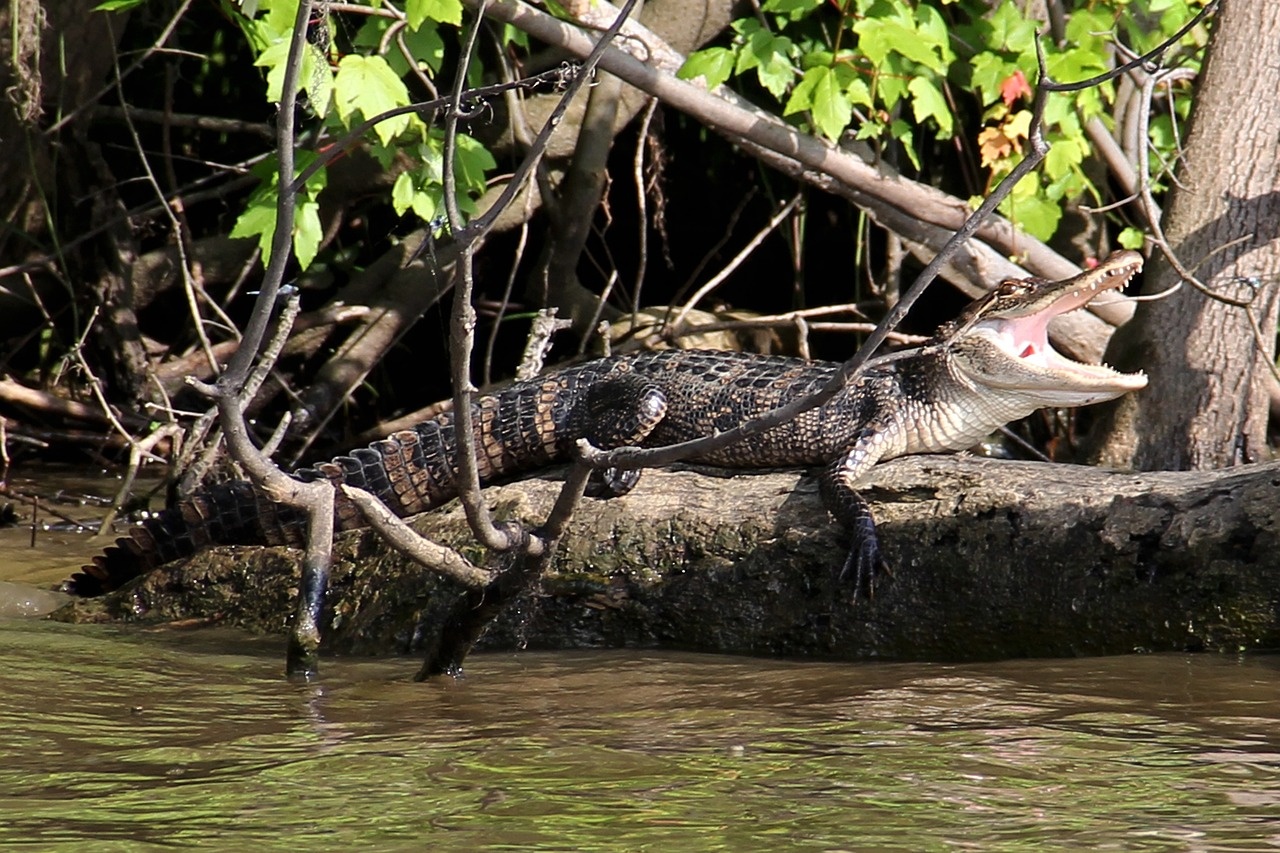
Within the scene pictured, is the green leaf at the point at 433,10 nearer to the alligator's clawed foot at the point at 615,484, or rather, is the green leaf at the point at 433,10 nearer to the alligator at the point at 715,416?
the alligator at the point at 715,416

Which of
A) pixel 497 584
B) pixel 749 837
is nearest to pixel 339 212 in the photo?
pixel 497 584

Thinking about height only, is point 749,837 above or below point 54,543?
below

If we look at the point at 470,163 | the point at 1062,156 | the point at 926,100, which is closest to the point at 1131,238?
the point at 1062,156

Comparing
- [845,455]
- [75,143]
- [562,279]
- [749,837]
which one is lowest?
[749,837]

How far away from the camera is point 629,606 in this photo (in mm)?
4008

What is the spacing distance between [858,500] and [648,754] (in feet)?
4.66

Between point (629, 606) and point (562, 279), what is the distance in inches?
115

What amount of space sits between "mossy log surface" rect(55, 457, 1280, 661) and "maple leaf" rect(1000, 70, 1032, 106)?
1.93 m

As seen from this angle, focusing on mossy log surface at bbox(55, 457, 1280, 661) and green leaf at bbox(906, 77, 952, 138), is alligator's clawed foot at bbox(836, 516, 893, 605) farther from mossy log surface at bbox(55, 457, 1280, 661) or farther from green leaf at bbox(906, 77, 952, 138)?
green leaf at bbox(906, 77, 952, 138)

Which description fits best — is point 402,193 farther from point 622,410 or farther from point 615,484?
point 615,484

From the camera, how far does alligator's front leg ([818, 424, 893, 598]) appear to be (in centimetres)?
382

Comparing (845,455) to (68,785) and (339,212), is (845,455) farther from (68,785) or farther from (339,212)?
(339,212)

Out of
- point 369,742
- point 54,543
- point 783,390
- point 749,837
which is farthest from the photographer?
point 54,543

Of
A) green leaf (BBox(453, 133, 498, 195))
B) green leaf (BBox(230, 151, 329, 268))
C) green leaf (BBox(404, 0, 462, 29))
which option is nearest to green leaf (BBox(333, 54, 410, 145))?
green leaf (BBox(404, 0, 462, 29))
